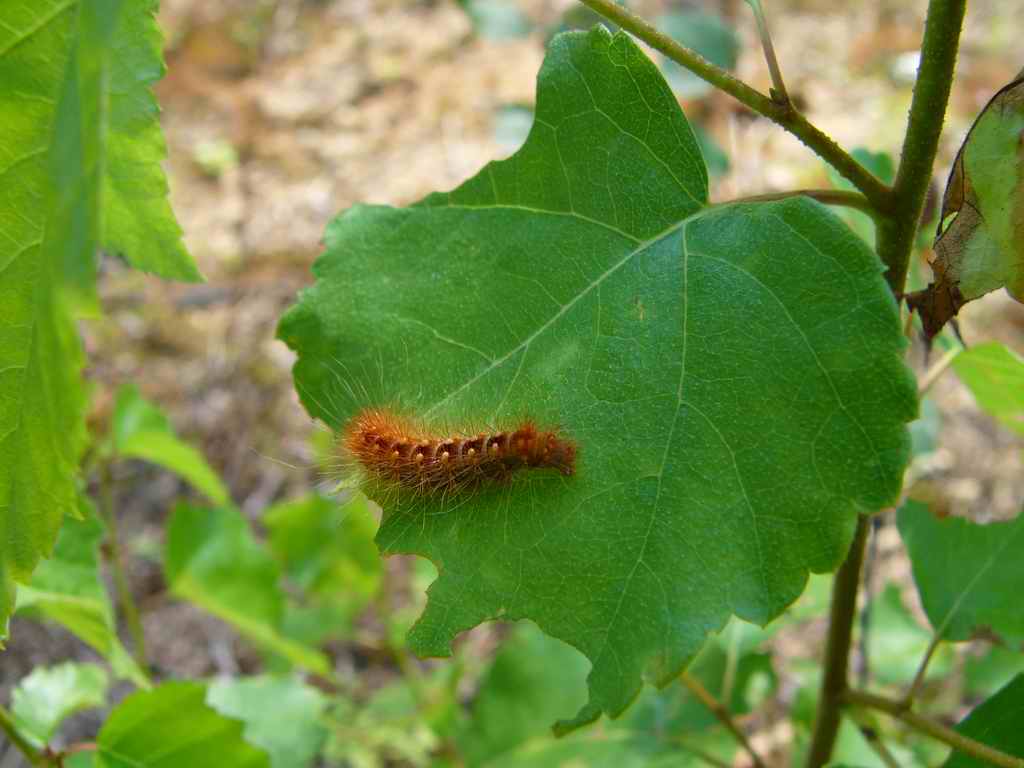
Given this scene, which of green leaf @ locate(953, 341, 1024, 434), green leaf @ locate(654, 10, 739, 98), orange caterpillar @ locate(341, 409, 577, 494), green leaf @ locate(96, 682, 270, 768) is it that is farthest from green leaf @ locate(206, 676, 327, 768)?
green leaf @ locate(654, 10, 739, 98)

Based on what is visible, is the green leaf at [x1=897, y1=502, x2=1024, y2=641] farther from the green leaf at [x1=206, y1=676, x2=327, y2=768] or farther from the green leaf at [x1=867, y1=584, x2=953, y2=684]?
the green leaf at [x1=206, y1=676, x2=327, y2=768]

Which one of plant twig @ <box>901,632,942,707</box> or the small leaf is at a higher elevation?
the small leaf

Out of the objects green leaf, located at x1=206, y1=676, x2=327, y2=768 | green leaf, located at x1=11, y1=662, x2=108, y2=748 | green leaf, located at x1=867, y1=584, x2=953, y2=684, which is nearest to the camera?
green leaf, located at x1=11, y1=662, x2=108, y2=748

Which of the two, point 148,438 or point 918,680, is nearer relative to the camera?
point 918,680

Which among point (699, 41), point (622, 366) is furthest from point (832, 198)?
point (699, 41)

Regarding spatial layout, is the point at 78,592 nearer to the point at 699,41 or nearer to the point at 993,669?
the point at 993,669

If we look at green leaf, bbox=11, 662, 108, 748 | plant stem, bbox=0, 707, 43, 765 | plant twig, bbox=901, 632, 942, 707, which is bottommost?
plant stem, bbox=0, 707, 43, 765

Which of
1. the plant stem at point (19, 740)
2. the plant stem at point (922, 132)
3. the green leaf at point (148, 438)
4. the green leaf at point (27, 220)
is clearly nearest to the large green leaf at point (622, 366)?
the plant stem at point (922, 132)

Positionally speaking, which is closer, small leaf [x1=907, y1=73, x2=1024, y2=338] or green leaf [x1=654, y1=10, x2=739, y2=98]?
small leaf [x1=907, y1=73, x2=1024, y2=338]
